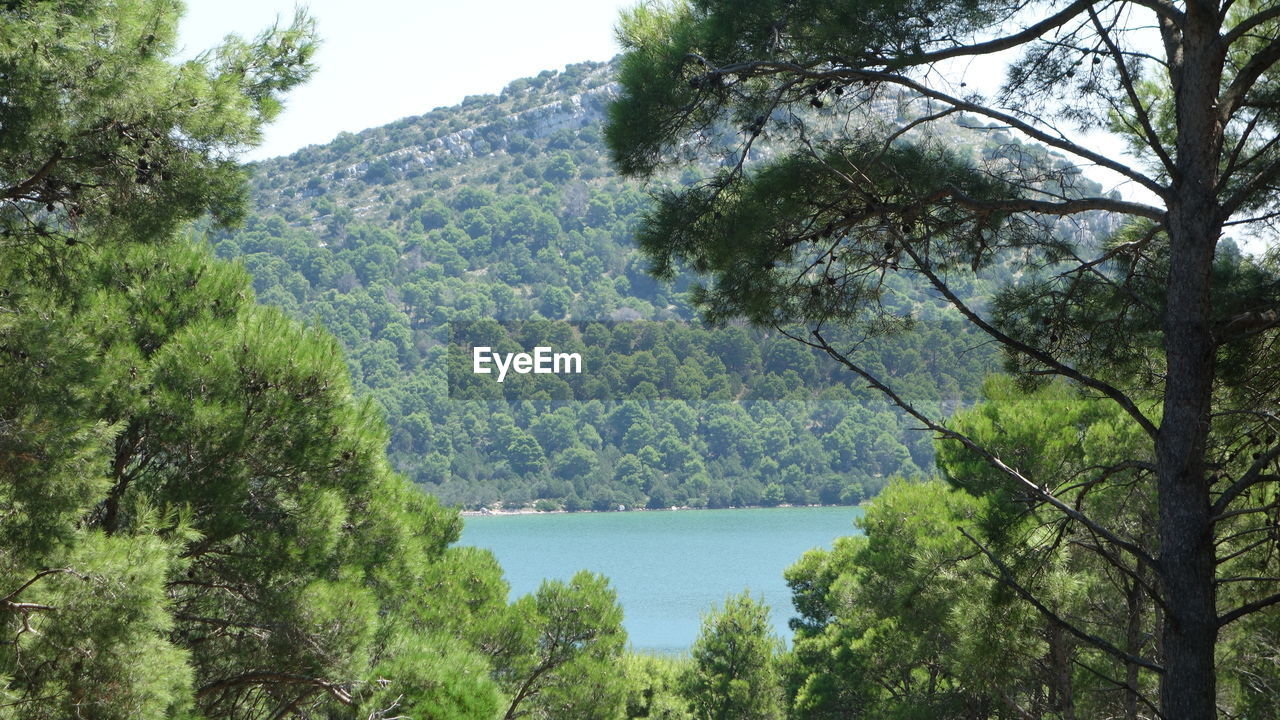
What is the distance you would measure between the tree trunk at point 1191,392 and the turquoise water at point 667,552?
32.5 m

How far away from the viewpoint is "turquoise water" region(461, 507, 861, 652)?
44.1 metres

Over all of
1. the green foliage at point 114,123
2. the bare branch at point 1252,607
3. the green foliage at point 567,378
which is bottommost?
the bare branch at point 1252,607

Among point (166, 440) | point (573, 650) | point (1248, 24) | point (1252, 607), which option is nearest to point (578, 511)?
point (573, 650)

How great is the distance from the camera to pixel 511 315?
90812 millimetres

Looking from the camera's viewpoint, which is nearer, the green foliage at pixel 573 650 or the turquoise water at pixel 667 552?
the green foliage at pixel 573 650

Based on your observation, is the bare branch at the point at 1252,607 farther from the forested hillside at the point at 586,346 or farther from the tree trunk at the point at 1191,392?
the forested hillside at the point at 586,346

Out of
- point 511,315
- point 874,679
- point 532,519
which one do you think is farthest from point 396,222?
point 874,679

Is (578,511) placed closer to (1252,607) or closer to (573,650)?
(573,650)

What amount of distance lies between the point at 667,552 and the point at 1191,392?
58.2 m

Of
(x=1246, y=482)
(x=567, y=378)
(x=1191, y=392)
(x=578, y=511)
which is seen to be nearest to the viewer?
(x=1246, y=482)

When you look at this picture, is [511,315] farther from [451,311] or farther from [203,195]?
[203,195]

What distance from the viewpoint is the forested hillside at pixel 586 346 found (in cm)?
7300

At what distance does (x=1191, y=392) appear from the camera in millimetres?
3264

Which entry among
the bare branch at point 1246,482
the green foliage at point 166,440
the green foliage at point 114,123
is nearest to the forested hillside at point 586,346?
the green foliage at point 166,440
